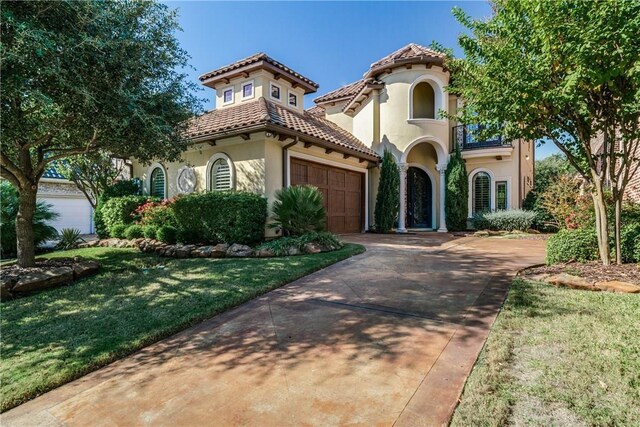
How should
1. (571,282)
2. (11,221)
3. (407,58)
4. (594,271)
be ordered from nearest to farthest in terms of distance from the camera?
(571,282) < (594,271) < (11,221) < (407,58)

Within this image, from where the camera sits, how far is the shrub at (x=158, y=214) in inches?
407

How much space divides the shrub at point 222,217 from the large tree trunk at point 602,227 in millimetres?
7755

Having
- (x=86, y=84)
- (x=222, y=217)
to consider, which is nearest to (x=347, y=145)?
(x=222, y=217)

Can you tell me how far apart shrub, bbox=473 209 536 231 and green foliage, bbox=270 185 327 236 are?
355 inches

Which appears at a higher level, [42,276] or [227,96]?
[227,96]

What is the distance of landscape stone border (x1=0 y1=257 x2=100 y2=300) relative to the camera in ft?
19.9

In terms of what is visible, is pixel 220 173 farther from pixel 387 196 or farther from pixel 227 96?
pixel 387 196

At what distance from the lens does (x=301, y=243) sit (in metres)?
8.46

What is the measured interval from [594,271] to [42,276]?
1037 cm

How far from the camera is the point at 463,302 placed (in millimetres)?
4441

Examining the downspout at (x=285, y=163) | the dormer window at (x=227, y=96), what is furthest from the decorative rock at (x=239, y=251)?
the dormer window at (x=227, y=96)

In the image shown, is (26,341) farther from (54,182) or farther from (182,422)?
(54,182)

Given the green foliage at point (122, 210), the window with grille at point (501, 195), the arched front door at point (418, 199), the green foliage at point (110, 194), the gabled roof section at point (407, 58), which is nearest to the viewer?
the green foliage at point (122, 210)

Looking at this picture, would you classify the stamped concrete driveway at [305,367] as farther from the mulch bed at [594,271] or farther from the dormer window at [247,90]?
the dormer window at [247,90]
